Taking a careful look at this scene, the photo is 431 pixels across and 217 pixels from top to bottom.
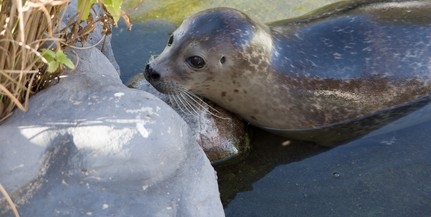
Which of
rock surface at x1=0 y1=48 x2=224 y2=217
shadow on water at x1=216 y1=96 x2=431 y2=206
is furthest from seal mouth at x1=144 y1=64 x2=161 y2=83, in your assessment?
rock surface at x1=0 y1=48 x2=224 y2=217

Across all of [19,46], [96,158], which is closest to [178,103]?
[96,158]

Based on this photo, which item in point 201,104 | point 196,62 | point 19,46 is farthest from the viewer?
point 201,104

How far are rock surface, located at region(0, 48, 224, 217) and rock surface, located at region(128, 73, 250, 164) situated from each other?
42.2 inches

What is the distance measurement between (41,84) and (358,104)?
2.08 meters

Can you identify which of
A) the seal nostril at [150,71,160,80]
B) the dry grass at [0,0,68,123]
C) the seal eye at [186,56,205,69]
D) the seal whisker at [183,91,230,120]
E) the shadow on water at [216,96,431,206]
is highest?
the dry grass at [0,0,68,123]

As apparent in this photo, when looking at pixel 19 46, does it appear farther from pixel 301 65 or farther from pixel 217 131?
pixel 301 65

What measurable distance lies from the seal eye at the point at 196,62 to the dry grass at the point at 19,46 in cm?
134

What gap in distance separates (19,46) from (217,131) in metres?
1.62

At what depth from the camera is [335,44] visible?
454cm

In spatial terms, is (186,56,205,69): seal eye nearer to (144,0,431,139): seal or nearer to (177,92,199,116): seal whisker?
(144,0,431,139): seal

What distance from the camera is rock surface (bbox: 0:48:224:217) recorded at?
284 cm

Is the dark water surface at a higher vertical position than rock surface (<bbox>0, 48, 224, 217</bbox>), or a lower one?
lower

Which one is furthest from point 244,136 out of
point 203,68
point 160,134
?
point 160,134

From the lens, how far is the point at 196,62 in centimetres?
426
